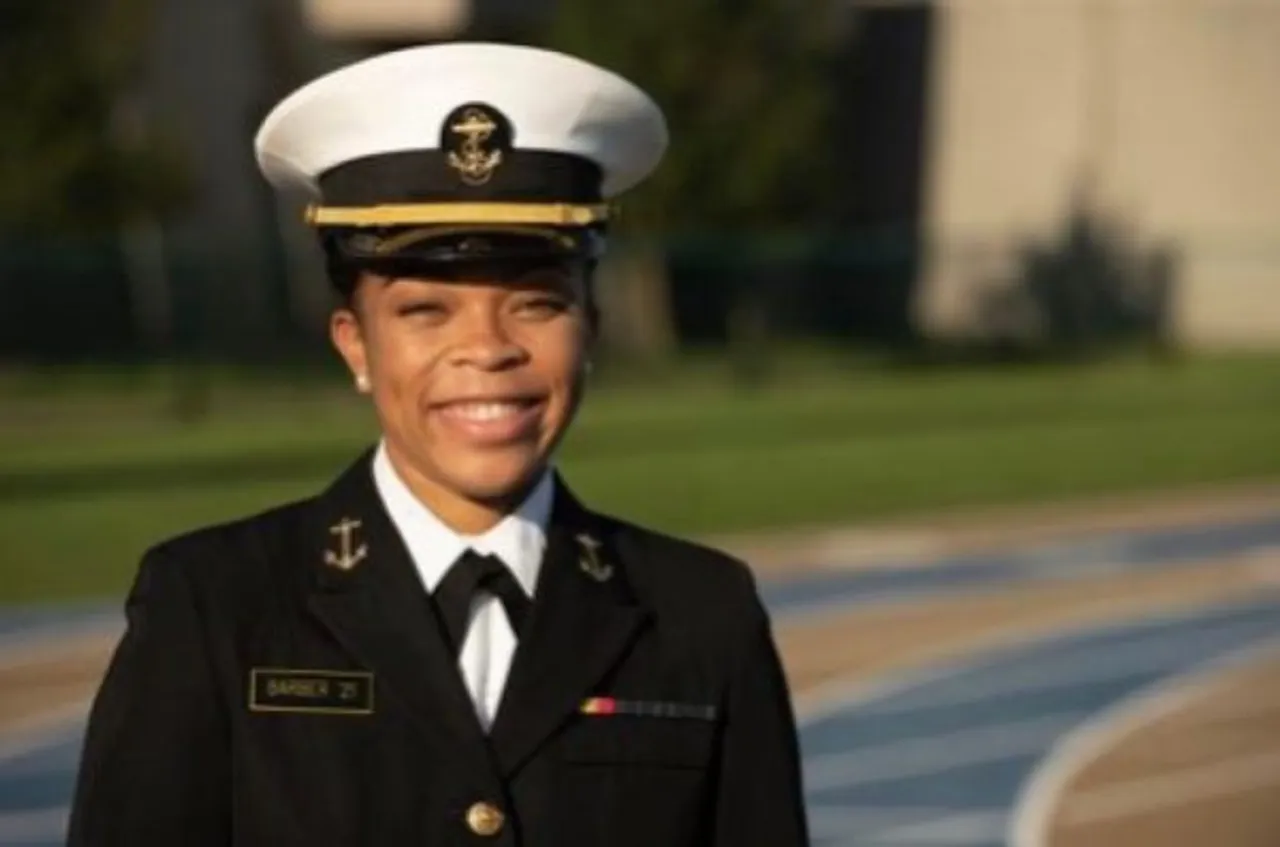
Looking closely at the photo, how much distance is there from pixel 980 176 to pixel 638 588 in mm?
44985

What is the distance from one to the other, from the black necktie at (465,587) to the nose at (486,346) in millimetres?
205

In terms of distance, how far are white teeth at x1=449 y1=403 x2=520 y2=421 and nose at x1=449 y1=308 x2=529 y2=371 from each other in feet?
0.12

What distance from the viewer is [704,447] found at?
89.5 feet

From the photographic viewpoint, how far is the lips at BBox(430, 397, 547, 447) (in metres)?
3.27

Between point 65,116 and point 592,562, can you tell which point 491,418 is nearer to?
point 592,562

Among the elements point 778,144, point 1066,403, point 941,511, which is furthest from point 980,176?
point 941,511

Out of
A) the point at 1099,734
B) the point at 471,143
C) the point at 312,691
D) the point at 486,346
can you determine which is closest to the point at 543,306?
the point at 486,346

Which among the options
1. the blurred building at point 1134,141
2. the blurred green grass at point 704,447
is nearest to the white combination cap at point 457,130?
the blurred green grass at point 704,447

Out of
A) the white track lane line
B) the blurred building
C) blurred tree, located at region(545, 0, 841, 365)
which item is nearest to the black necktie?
the white track lane line

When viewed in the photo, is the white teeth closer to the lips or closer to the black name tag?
the lips

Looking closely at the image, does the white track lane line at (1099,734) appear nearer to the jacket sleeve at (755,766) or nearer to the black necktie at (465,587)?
the jacket sleeve at (755,766)

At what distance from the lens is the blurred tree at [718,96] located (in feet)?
131

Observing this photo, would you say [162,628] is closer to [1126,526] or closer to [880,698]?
[880,698]

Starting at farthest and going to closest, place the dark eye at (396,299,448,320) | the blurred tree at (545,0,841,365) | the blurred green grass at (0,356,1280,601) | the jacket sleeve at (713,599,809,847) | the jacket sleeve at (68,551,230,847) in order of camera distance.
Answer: the blurred tree at (545,0,841,365)
the blurred green grass at (0,356,1280,601)
the jacket sleeve at (713,599,809,847)
the dark eye at (396,299,448,320)
the jacket sleeve at (68,551,230,847)
